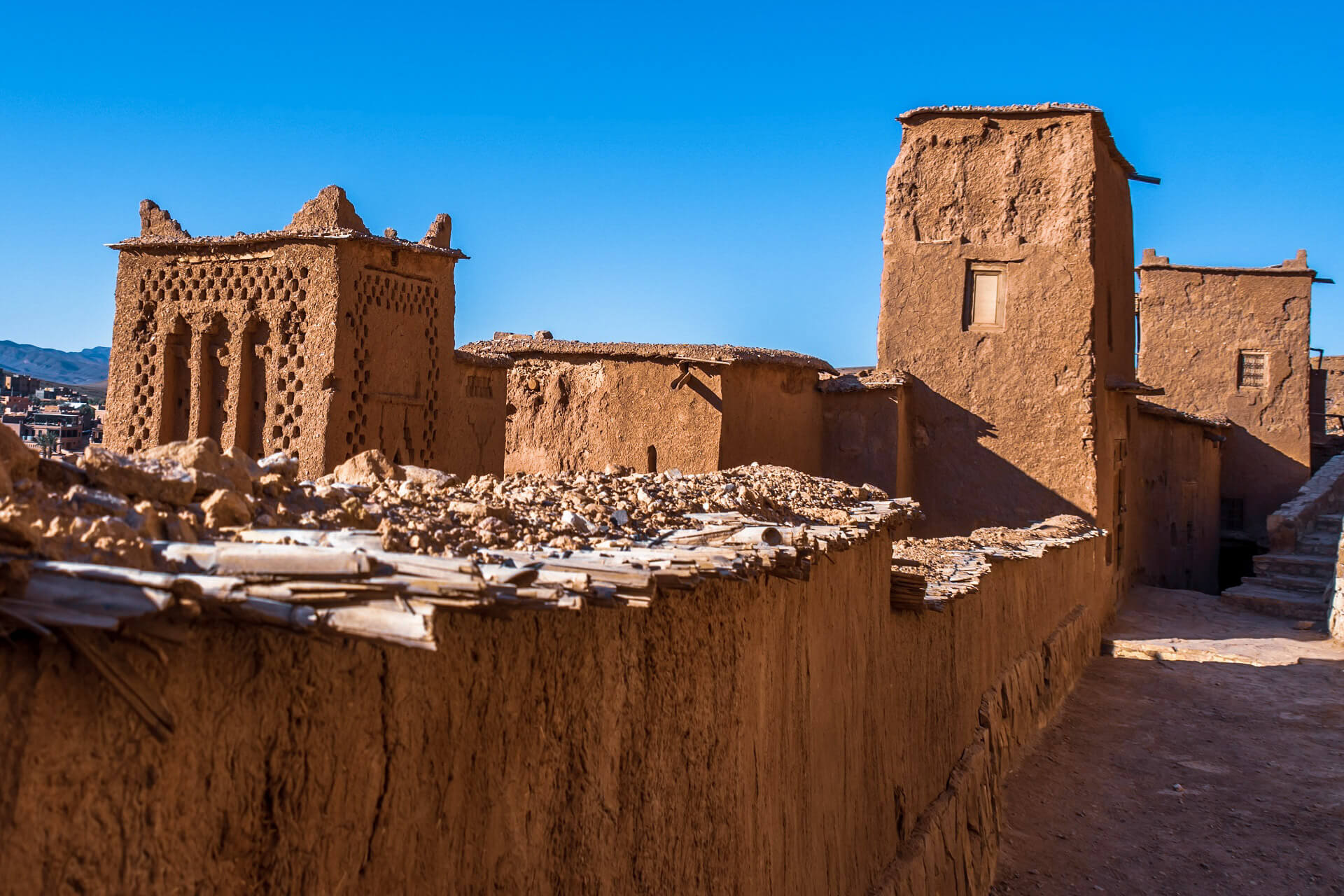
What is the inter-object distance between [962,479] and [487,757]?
42.3ft

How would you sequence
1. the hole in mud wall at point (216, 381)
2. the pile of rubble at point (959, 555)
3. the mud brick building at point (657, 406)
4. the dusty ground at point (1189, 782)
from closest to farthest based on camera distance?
the pile of rubble at point (959, 555) → the dusty ground at point (1189, 782) → the hole in mud wall at point (216, 381) → the mud brick building at point (657, 406)

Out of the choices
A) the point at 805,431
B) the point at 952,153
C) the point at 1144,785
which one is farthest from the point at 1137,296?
the point at 1144,785

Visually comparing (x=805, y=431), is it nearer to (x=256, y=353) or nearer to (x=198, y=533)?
(x=256, y=353)

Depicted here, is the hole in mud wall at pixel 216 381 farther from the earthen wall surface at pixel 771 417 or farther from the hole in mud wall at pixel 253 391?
the earthen wall surface at pixel 771 417

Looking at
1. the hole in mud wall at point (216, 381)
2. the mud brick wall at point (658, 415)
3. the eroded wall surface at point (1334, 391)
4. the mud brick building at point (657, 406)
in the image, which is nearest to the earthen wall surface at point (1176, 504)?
the mud brick wall at point (658, 415)

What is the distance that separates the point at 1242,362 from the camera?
80.1 ft

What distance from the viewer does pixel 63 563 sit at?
75.0 inches

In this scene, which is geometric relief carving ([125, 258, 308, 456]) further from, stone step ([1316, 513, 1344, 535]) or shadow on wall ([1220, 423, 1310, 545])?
shadow on wall ([1220, 423, 1310, 545])

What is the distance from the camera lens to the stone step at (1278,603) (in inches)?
667

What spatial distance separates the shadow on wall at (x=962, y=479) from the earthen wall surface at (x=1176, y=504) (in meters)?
4.12

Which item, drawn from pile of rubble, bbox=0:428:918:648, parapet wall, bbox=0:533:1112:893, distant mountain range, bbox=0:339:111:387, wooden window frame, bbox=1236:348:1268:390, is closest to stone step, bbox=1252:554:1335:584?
wooden window frame, bbox=1236:348:1268:390

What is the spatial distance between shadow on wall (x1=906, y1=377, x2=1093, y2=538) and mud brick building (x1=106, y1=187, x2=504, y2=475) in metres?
7.17

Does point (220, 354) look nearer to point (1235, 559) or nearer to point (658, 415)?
point (658, 415)

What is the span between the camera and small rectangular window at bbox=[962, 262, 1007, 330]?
48.5ft
